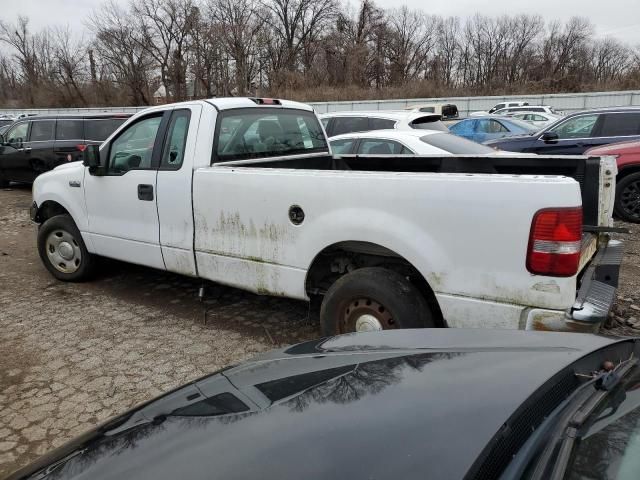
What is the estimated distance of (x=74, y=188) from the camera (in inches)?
207

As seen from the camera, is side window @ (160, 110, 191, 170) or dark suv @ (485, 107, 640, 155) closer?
side window @ (160, 110, 191, 170)

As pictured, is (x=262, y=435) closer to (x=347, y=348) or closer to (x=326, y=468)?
(x=326, y=468)

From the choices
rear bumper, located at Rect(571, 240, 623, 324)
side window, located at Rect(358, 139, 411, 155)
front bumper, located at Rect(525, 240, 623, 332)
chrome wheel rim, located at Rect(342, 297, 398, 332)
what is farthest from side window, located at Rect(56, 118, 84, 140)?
front bumper, located at Rect(525, 240, 623, 332)

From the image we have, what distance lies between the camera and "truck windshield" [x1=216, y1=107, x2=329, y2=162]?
4.48m

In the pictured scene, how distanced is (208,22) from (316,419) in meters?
50.5

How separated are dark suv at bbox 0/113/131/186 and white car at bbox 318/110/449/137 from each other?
16.6 feet

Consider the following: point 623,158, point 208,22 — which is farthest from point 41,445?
point 208,22

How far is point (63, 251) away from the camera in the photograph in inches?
219

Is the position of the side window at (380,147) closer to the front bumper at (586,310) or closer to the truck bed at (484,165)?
the truck bed at (484,165)

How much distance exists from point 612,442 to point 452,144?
619 centimetres

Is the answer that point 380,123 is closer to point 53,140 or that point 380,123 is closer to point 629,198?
point 629,198

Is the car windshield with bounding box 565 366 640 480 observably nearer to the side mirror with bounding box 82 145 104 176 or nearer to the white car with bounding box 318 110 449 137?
the side mirror with bounding box 82 145 104 176

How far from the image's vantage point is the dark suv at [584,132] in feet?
29.9

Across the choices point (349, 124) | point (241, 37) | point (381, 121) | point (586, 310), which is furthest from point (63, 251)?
point (241, 37)
